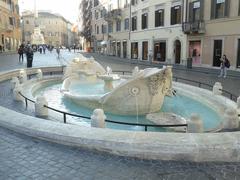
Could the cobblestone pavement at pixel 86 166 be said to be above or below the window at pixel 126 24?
below

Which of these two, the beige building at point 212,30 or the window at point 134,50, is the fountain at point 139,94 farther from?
the window at point 134,50

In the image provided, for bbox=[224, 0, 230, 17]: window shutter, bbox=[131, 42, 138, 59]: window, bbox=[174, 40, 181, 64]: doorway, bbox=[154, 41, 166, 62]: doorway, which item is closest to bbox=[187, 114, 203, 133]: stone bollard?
bbox=[224, 0, 230, 17]: window shutter

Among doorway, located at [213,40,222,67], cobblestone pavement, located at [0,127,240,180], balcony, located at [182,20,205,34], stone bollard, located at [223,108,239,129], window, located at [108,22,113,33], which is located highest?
window, located at [108,22,113,33]

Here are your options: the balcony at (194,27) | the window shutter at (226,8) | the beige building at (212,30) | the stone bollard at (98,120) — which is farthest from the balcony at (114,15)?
the stone bollard at (98,120)

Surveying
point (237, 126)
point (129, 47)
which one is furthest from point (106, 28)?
point (237, 126)

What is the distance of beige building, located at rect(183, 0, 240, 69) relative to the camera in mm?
21906

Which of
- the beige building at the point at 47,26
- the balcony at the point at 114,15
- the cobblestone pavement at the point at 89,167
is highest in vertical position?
the beige building at the point at 47,26

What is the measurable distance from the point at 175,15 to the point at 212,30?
18.6ft

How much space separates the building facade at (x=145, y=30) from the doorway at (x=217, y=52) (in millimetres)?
3825

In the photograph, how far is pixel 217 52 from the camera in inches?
937

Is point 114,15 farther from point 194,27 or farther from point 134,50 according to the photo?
point 194,27

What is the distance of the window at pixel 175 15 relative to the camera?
28.3 m

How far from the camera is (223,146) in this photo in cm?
461

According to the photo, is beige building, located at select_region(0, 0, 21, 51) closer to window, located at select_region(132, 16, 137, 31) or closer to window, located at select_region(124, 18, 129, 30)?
window, located at select_region(124, 18, 129, 30)
